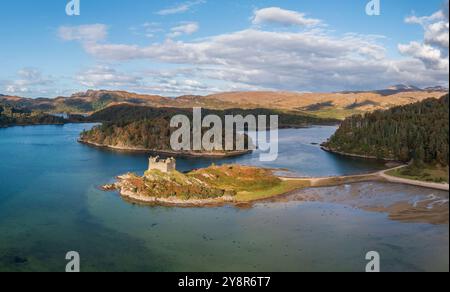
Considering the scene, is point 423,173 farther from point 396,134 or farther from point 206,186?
point 206,186

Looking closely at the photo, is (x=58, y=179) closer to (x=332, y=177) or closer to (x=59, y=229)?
(x=59, y=229)

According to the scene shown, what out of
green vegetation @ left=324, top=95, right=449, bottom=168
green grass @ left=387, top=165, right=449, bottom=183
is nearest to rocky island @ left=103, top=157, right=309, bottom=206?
green grass @ left=387, top=165, right=449, bottom=183

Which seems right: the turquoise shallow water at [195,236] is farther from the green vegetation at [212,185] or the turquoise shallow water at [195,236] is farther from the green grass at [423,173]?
the green grass at [423,173]

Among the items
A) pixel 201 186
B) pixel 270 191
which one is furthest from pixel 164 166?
pixel 270 191

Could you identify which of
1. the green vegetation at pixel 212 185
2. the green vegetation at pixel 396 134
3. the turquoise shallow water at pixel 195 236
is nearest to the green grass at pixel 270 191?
the green vegetation at pixel 212 185
